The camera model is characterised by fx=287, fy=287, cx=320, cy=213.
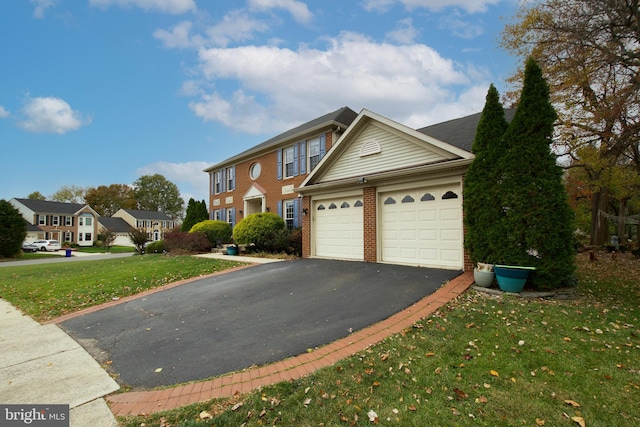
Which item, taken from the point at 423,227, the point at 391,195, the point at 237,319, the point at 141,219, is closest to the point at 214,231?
the point at 391,195

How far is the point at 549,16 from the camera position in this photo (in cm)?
1252

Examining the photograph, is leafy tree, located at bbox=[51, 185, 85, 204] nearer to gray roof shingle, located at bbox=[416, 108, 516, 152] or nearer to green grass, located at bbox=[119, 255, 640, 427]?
gray roof shingle, located at bbox=[416, 108, 516, 152]

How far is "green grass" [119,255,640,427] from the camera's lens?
2469 mm

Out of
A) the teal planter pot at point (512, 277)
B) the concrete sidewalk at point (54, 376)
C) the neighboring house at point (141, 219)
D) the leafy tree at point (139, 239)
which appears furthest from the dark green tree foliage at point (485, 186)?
the neighboring house at point (141, 219)

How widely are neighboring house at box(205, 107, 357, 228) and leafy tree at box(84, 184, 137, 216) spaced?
176 feet

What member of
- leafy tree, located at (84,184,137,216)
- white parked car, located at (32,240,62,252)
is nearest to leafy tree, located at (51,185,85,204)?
leafy tree, located at (84,184,137,216)

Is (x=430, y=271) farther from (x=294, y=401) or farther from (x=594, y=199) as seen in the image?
(x=594, y=199)

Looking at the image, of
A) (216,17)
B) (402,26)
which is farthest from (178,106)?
(402,26)

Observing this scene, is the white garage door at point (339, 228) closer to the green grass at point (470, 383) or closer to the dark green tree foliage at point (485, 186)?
the dark green tree foliage at point (485, 186)

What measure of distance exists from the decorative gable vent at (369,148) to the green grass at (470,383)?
21.9 feet

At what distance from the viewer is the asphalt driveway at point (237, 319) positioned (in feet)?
12.2

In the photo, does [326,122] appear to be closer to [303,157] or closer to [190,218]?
[303,157]

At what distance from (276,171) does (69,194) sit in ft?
214

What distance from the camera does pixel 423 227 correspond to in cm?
824
